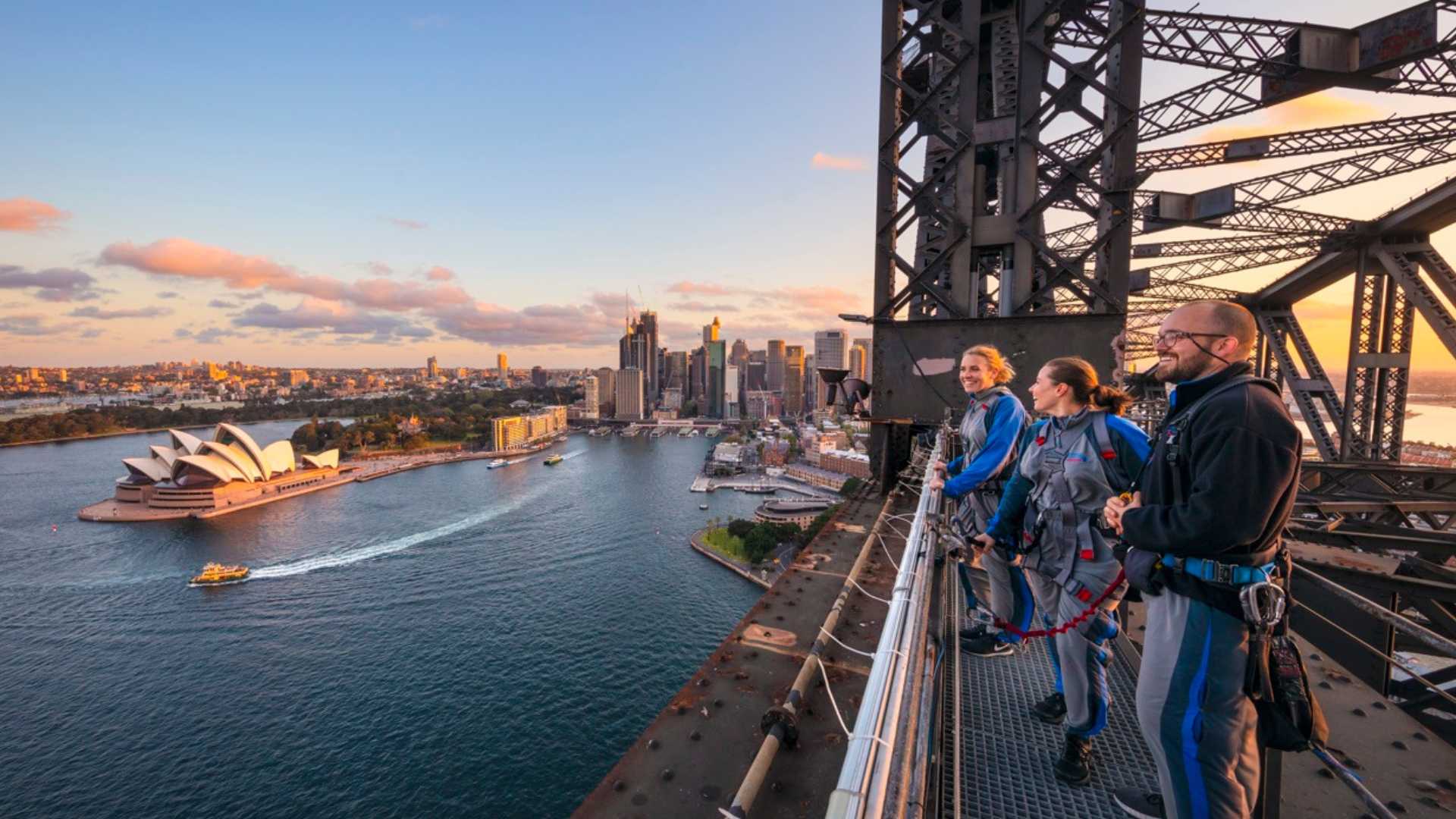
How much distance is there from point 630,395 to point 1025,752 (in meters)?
115

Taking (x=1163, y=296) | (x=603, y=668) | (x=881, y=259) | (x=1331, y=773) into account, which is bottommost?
(x=603, y=668)

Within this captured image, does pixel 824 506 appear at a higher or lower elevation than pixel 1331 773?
lower

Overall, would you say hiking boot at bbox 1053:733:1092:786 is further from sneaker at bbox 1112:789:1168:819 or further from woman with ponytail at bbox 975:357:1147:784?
sneaker at bbox 1112:789:1168:819

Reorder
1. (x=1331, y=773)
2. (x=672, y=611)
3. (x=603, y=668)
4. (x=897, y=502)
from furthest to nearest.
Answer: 1. (x=672, y=611)
2. (x=603, y=668)
3. (x=897, y=502)
4. (x=1331, y=773)

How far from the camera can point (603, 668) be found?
22.2m

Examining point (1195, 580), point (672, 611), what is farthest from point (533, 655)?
point (1195, 580)

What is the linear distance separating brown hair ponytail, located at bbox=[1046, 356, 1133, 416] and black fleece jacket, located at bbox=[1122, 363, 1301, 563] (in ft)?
2.59

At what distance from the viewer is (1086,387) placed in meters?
2.33

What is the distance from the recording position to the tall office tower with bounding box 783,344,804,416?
122m

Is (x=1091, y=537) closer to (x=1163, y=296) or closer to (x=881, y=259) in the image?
(x=881, y=259)

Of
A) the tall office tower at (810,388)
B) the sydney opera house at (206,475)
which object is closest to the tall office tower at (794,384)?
the tall office tower at (810,388)

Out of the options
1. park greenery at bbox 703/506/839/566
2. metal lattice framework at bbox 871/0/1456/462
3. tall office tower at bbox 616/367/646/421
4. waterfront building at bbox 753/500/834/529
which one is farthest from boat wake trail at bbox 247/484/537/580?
tall office tower at bbox 616/367/646/421

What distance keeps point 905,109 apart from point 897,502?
191 inches

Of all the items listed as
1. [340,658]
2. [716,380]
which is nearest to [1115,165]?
[340,658]
